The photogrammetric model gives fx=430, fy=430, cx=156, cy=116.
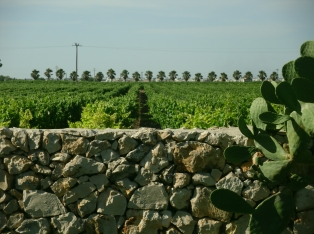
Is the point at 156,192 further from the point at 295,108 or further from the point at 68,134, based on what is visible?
the point at 295,108

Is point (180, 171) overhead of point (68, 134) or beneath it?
beneath

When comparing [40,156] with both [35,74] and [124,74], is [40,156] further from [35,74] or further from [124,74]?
[124,74]

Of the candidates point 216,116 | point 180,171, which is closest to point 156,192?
point 180,171

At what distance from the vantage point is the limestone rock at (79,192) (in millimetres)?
4840

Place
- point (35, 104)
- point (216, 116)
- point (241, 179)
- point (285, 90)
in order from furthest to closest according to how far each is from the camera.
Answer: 1. point (35, 104)
2. point (216, 116)
3. point (241, 179)
4. point (285, 90)

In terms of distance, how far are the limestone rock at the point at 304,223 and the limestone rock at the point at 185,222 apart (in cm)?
108

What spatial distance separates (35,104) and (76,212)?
1119 cm

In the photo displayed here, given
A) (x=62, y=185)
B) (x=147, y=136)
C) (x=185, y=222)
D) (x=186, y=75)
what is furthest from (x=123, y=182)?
(x=186, y=75)

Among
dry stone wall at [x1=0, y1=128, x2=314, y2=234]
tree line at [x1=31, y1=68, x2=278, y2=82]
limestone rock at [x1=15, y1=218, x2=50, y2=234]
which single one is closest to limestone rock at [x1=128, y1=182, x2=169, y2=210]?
Result: dry stone wall at [x1=0, y1=128, x2=314, y2=234]

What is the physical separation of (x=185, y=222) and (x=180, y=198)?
→ 0.26 metres

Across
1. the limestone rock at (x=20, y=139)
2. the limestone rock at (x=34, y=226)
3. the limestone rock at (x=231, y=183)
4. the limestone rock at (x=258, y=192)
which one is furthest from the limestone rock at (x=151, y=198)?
the limestone rock at (x=20, y=139)

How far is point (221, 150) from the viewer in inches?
186

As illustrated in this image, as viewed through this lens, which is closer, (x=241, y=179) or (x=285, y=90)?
(x=285, y=90)

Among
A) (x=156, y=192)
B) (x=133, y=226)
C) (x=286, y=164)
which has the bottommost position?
(x=133, y=226)
